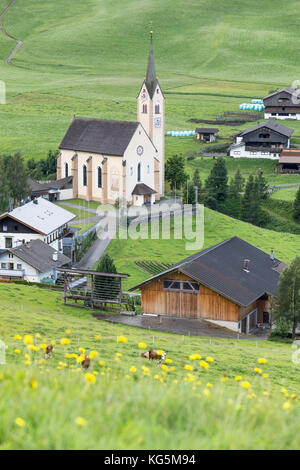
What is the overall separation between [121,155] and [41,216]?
1648cm

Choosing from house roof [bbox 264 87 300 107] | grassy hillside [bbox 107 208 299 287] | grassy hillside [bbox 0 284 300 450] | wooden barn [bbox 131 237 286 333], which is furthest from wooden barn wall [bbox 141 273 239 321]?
house roof [bbox 264 87 300 107]

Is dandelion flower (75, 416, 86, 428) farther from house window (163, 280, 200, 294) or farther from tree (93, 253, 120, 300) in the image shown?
tree (93, 253, 120, 300)

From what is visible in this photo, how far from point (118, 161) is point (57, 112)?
6431 centimetres

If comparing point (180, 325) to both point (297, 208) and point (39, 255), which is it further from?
point (297, 208)

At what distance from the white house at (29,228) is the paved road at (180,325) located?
18.3 metres

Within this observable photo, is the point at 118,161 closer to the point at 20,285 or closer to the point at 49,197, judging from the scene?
the point at 49,197

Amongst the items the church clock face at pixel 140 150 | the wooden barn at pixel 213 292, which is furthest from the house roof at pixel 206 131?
the wooden barn at pixel 213 292

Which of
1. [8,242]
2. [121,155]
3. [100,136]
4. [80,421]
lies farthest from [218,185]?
[80,421]

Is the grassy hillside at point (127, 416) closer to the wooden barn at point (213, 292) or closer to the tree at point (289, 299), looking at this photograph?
the tree at point (289, 299)

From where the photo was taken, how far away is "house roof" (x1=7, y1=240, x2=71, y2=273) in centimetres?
5471

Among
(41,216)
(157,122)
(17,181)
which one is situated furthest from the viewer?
(157,122)

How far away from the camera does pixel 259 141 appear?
357 ft

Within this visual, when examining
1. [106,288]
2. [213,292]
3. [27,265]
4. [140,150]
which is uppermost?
[140,150]
